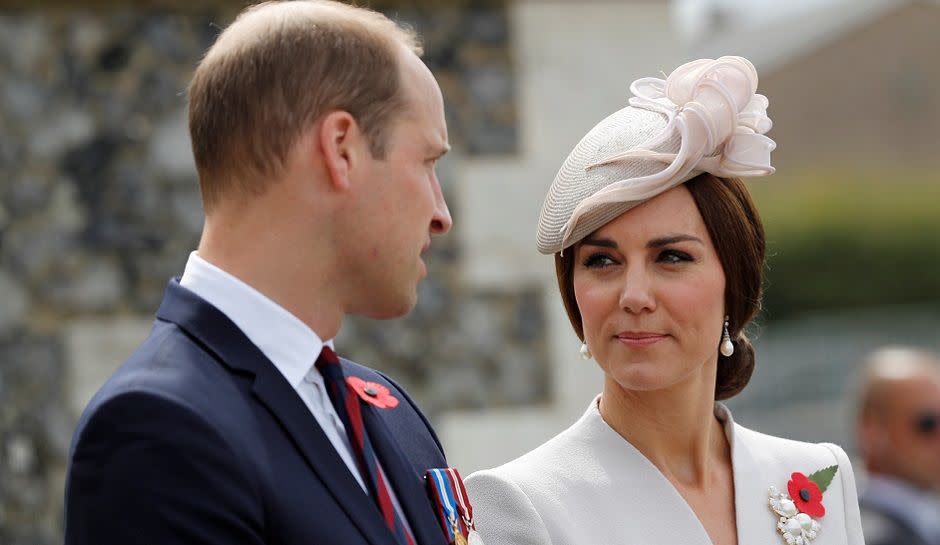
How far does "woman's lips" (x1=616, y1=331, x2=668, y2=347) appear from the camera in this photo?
3002 millimetres

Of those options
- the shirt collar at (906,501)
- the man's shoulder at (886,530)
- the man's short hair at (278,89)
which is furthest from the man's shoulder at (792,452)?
the shirt collar at (906,501)

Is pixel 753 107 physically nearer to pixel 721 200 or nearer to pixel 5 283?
pixel 721 200

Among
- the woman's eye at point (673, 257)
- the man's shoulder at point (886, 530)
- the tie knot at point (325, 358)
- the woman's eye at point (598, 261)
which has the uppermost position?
the woman's eye at point (673, 257)

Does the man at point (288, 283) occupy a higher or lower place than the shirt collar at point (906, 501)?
higher

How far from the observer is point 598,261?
3.08 metres

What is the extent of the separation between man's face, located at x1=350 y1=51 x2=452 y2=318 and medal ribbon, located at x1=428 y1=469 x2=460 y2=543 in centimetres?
31

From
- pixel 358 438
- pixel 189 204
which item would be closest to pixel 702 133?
pixel 358 438

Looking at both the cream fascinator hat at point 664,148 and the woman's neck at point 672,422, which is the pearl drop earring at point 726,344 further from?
the cream fascinator hat at point 664,148

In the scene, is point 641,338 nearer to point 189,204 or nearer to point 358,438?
point 358,438

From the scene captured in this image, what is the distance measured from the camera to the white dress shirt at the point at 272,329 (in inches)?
90.0

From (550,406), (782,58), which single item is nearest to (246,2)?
(550,406)

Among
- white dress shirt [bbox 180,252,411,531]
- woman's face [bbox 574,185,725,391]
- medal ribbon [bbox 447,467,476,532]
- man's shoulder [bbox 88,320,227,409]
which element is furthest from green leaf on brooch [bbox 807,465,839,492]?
man's shoulder [bbox 88,320,227,409]

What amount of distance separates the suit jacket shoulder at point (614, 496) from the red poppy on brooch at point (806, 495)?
0.02 meters

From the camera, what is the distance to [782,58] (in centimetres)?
3516
